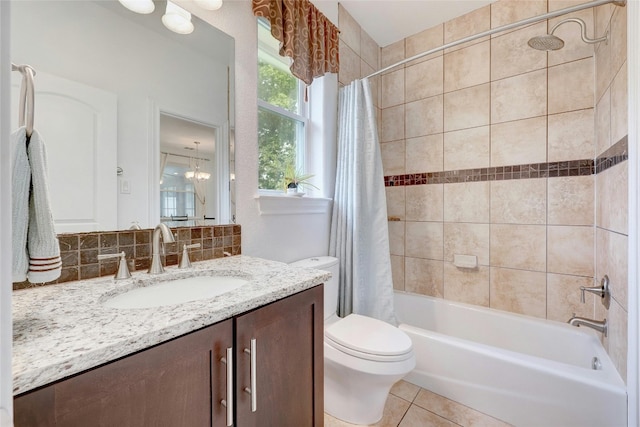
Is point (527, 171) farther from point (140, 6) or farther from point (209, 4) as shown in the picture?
point (140, 6)

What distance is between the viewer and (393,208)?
96.6 inches

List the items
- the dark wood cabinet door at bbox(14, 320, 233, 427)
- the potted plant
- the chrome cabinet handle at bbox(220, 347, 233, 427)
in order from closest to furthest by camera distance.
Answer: the dark wood cabinet door at bbox(14, 320, 233, 427) < the chrome cabinet handle at bbox(220, 347, 233, 427) < the potted plant

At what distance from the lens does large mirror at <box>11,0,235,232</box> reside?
87cm

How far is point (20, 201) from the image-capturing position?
0.54 m

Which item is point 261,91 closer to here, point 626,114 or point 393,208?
point 393,208

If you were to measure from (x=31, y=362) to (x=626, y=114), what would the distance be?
6.40 ft

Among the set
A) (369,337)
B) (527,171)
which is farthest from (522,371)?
(527,171)

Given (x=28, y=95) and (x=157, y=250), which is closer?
(x=28, y=95)

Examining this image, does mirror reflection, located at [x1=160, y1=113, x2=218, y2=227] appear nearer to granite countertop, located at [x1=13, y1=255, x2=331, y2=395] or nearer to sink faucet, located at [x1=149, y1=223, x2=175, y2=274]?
sink faucet, located at [x1=149, y1=223, x2=175, y2=274]

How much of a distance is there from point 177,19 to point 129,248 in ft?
3.16

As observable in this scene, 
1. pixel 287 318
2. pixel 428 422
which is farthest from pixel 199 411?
pixel 428 422

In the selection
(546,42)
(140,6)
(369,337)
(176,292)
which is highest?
(546,42)

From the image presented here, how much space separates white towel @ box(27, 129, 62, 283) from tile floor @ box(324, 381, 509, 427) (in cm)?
143

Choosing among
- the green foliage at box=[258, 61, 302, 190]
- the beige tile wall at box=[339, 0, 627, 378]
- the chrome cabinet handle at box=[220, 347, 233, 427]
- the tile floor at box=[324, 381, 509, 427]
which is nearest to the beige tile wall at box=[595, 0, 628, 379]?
the beige tile wall at box=[339, 0, 627, 378]
